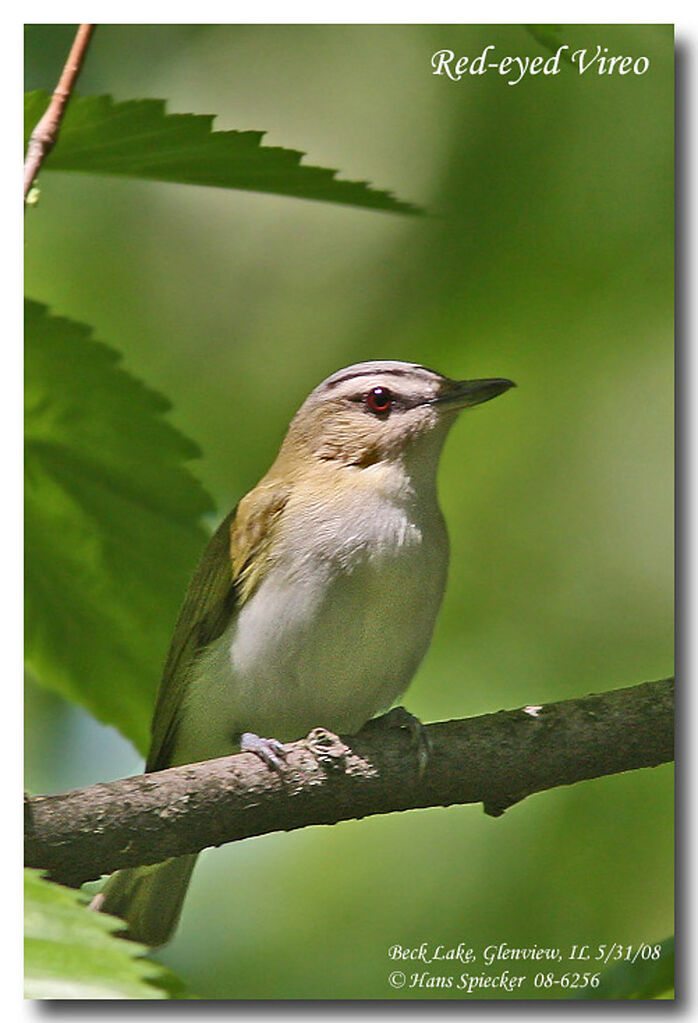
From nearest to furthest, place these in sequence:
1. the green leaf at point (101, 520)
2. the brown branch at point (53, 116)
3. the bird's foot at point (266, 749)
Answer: the brown branch at point (53, 116)
the green leaf at point (101, 520)
the bird's foot at point (266, 749)

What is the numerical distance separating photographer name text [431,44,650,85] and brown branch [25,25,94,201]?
97cm

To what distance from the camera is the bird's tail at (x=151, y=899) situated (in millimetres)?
2088

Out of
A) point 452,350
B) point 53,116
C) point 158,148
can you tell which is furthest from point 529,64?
point 53,116

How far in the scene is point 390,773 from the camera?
183 cm

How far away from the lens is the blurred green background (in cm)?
220

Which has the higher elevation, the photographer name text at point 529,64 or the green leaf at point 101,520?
the photographer name text at point 529,64

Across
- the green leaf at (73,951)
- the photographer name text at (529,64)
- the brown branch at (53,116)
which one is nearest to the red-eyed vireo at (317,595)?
the photographer name text at (529,64)

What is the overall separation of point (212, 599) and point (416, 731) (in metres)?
0.46

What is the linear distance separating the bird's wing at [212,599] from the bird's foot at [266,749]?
18 centimetres

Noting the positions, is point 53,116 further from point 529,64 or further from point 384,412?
point 529,64

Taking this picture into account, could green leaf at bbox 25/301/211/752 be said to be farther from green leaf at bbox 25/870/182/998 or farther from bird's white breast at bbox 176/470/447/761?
green leaf at bbox 25/870/182/998

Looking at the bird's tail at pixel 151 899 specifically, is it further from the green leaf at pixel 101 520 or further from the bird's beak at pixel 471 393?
the bird's beak at pixel 471 393

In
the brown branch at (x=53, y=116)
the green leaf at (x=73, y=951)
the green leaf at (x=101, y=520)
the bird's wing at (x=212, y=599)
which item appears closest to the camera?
the green leaf at (x=73, y=951)
